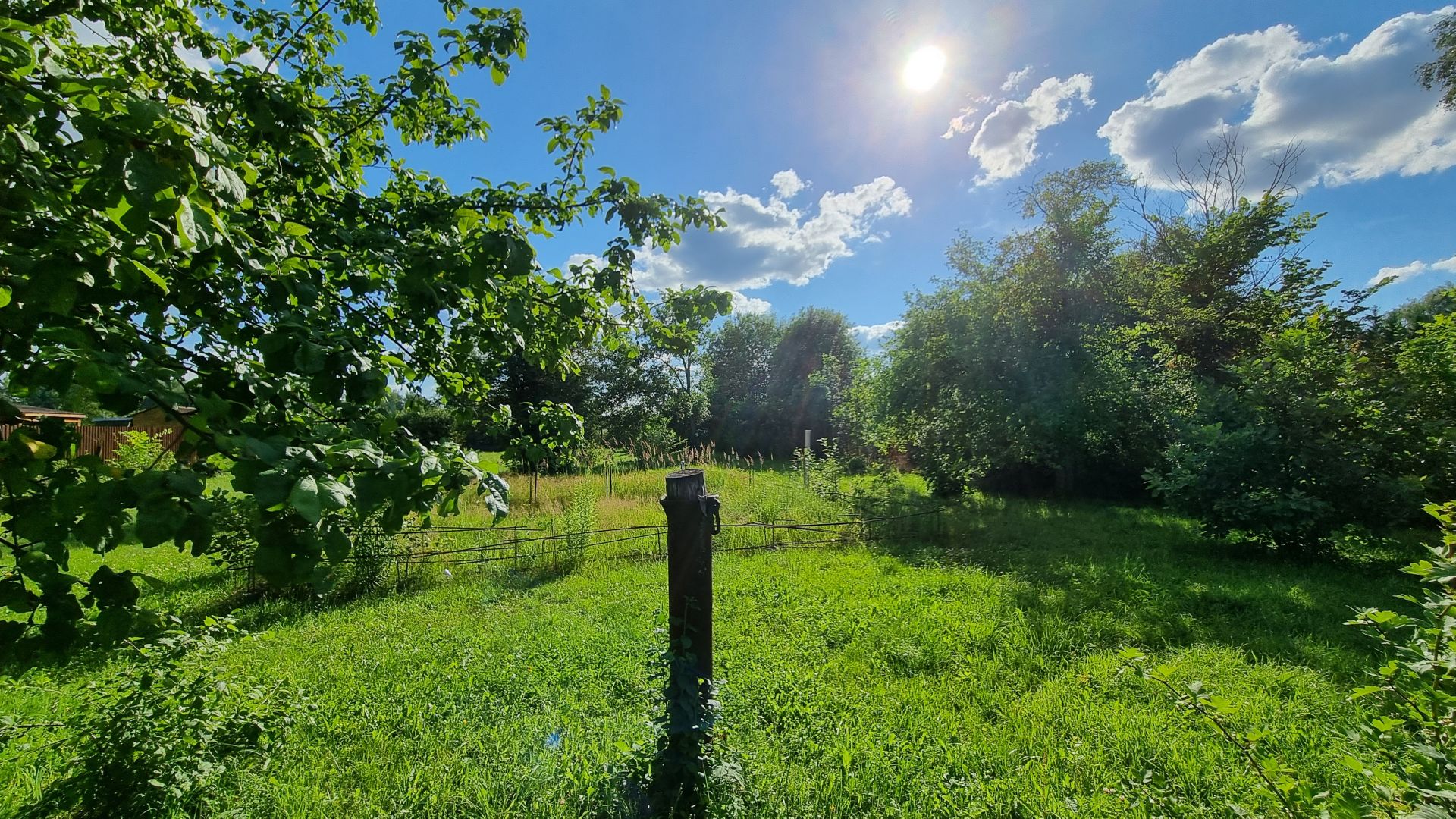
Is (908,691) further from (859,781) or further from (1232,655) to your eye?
(1232,655)

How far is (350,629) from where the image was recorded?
464cm

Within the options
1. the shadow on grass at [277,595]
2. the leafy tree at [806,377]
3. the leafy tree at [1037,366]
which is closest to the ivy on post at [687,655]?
the shadow on grass at [277,595]

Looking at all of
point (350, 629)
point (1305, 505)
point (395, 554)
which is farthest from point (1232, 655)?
point (395, 554)

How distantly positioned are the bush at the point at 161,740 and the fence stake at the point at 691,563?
198 centimetres

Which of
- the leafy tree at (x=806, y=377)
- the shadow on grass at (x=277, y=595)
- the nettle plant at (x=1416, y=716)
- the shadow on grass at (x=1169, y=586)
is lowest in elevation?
the shadow on grass at (x=1169, y=586)

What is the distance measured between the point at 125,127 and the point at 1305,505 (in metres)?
9.77

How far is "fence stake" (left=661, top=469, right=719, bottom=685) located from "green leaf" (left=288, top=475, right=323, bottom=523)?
1443 millimetres

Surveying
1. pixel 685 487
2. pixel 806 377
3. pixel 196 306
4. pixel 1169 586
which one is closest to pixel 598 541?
pixel 685 487

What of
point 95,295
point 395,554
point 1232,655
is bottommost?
point 1232,655

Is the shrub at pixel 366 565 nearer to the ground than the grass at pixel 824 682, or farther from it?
farther from it

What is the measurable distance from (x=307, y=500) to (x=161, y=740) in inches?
97.8

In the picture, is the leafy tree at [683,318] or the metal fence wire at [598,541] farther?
the metal fence wire at [598,541]

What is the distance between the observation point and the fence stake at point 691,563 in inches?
88.7

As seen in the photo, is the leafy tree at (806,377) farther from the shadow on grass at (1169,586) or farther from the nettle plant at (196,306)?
the nettle plant at (196,306)
